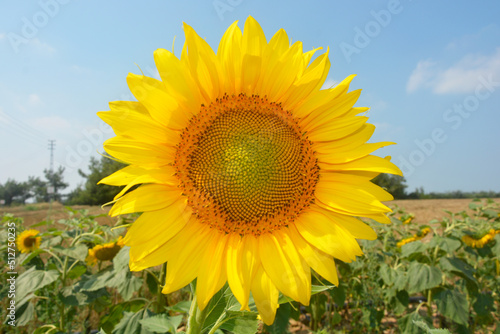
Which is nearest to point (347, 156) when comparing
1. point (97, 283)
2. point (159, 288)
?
point (159, 288)

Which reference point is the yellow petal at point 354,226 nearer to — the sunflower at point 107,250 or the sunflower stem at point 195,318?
the sunflower stem at point 195,318

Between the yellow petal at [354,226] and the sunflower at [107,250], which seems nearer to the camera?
the yellow petal at [354,226]

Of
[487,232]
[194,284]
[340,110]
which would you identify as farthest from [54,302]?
[487,232]

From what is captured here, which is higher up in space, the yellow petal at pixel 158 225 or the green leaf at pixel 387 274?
the yellow petal at pixel 158 225

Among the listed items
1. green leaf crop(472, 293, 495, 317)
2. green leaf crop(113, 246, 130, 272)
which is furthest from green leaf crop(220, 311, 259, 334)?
green leaf crop(472, 293, 495, 317)

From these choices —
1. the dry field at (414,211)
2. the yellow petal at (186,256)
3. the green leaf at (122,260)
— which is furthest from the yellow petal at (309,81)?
the dry field at (414,211)

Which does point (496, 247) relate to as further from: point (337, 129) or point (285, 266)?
point (285, 266)
